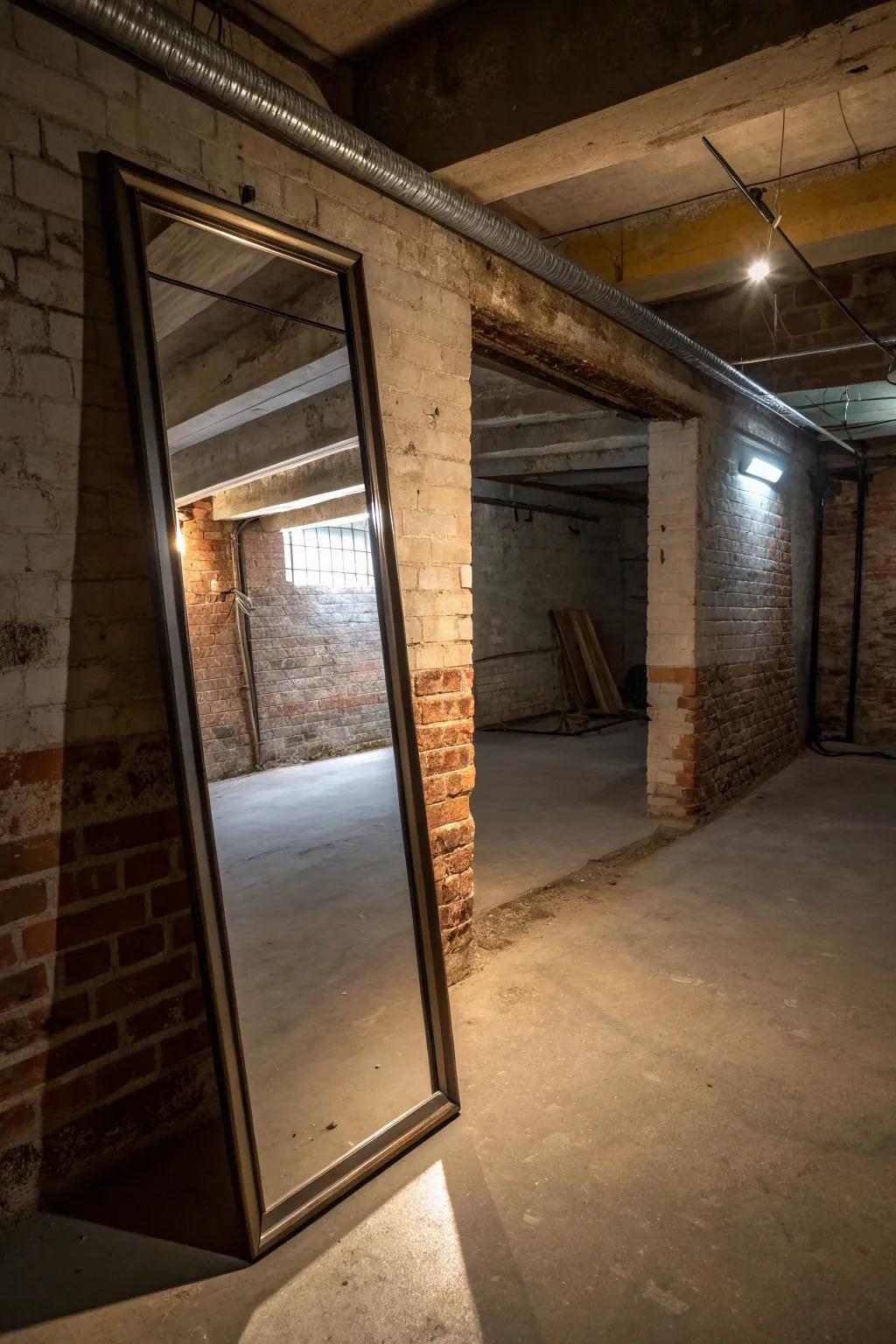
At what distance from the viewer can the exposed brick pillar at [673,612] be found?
14.9 feet

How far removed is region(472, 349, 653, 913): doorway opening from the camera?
177 inches

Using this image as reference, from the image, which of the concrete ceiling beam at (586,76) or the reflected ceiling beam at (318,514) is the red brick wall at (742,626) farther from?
the concrete ceiling beam at (586,76)

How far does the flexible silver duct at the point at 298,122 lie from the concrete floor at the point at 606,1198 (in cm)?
254

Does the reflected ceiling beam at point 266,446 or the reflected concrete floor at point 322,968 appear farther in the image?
the reflected ceiling beam at point 266,446


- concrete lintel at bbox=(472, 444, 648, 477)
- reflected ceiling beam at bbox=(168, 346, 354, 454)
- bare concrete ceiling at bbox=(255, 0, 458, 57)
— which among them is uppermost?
bare concrete ceiling at bbox=(255, 0, 458, 57)

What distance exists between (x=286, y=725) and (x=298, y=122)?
3.80 m

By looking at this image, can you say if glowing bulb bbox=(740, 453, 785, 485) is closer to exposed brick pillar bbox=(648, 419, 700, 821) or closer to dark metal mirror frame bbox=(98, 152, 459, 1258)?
exposed brick pillar bbox=(648, 419, 700, 821)

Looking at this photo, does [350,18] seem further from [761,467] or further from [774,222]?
[761,467]

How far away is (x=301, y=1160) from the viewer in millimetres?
1757

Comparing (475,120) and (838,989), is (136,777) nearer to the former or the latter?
(475,120)

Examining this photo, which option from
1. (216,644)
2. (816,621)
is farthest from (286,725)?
(816,621)

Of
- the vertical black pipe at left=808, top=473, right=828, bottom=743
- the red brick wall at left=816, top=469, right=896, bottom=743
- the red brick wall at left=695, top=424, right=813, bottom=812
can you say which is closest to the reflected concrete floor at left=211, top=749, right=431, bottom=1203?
the red brick wall at left=695, top=424, right=813, bottom=812

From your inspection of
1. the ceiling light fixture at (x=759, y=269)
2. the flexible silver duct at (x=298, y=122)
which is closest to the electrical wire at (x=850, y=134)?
the ceiling light fixture at (x=759, y=269)

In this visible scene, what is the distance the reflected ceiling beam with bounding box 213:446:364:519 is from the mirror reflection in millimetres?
17
